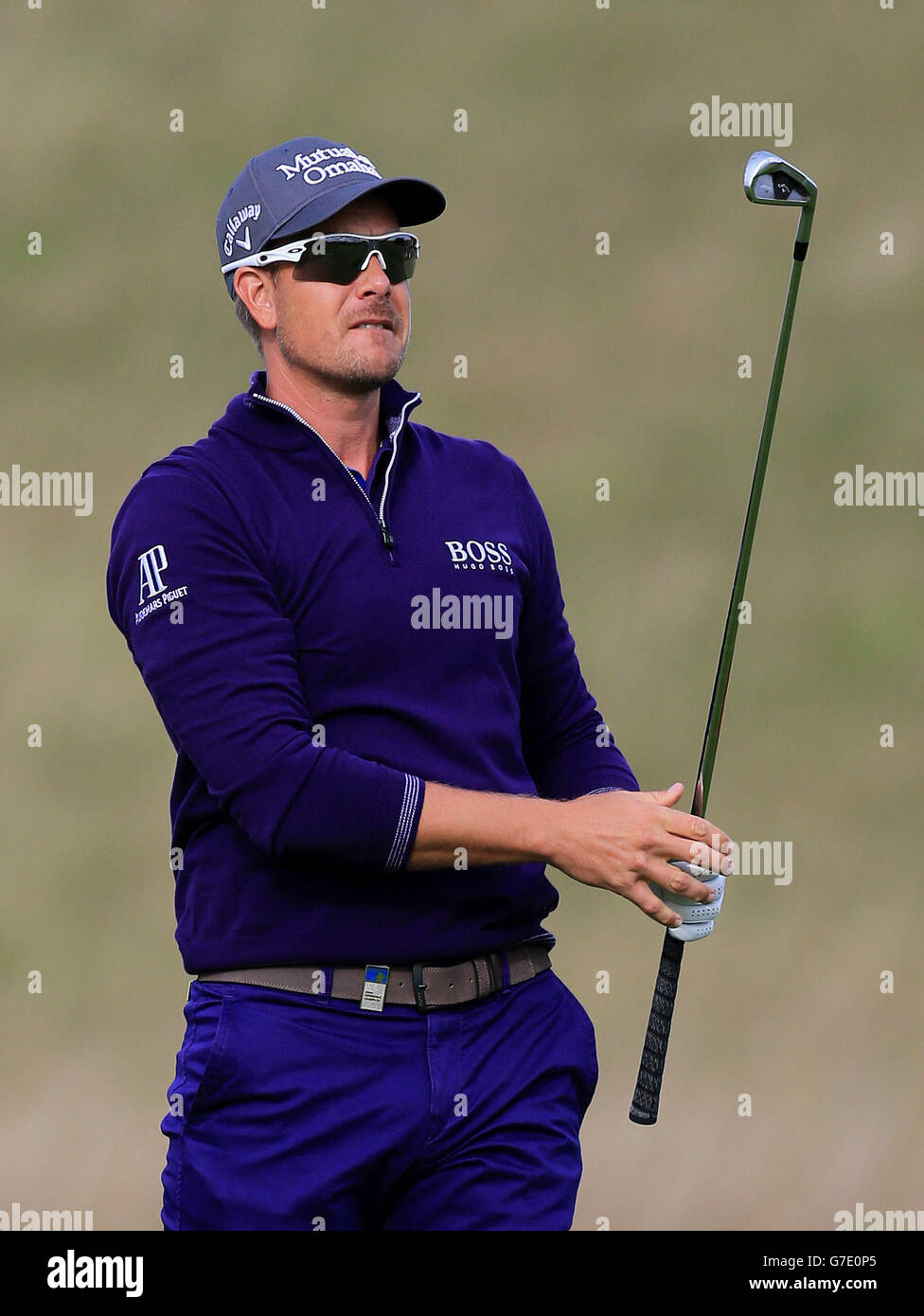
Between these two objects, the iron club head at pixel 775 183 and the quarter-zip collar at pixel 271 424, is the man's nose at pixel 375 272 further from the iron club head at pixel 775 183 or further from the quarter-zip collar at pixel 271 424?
the iron club head at pixel 775 183

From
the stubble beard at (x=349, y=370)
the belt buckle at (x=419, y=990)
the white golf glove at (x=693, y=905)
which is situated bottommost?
the belt buckle at (x=419, y=990)

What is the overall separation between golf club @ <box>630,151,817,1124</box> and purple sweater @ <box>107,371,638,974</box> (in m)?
0.17

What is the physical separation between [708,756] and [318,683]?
49 centimetres

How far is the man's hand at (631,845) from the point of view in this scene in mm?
2209

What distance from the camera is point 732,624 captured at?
7.92 ft

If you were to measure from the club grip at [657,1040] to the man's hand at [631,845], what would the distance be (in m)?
0.21

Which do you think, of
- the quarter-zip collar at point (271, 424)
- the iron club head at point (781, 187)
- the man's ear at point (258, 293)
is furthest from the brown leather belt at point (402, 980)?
the iron club head at point (781, 187)

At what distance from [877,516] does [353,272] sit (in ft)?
9.48

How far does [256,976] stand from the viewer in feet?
7.48

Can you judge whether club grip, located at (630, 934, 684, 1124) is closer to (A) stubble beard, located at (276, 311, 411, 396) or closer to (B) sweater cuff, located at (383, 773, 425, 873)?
(B) sweater cuff, located at (383, 773, 425, 873)

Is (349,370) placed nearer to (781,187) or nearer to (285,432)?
(285,432)

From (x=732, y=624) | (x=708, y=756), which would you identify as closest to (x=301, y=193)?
(x=732, y=624)
